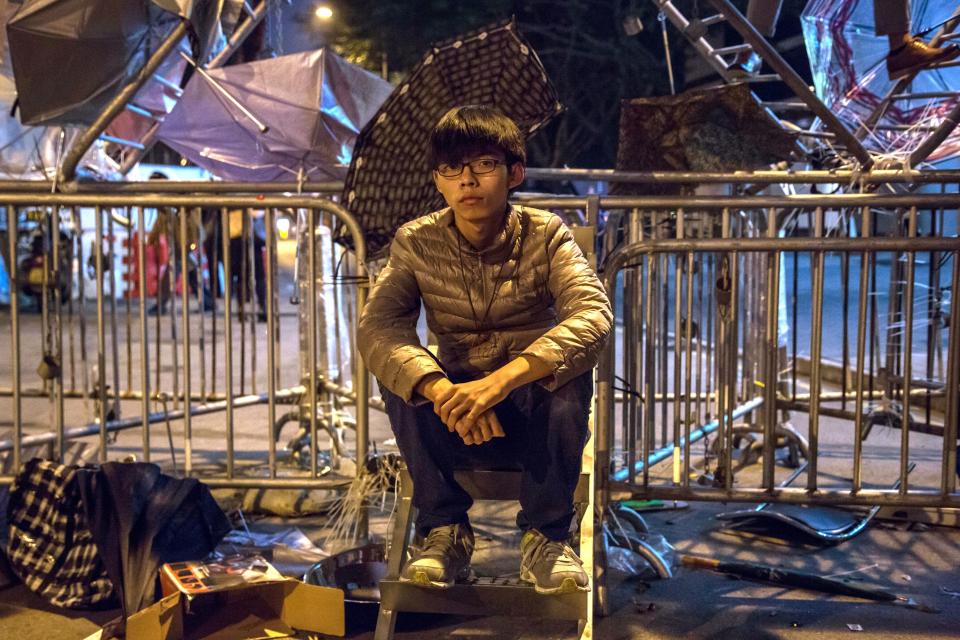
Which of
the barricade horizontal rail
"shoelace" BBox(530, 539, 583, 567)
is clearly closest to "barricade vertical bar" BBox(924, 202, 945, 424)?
the barricade horizontal rail

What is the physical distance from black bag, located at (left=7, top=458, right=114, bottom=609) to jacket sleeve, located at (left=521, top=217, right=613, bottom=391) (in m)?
2.00

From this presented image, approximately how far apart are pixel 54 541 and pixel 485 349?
194 cm

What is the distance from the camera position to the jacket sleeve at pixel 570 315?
278 cm

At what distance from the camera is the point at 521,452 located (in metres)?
3.04

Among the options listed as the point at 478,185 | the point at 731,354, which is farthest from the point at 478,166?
the point at 731,354

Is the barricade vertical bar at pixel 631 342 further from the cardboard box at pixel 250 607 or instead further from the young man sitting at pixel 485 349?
the cardboard box at pixel 250 607

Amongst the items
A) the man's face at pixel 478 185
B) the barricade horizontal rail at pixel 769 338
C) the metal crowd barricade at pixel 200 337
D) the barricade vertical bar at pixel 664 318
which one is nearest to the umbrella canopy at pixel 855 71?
the barricade horizontal rail at pixel 769 338

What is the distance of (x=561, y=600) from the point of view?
9.21ft

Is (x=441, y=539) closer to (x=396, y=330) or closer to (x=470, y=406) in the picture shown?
(x=470, y=406)

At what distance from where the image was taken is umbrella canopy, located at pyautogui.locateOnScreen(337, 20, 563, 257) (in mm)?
Answer: 3793

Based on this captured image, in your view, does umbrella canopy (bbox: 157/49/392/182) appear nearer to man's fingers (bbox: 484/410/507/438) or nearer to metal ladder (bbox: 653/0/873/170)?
metal ladder (bbox: 653/0/873/170)

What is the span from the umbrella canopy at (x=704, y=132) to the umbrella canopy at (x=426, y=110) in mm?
788

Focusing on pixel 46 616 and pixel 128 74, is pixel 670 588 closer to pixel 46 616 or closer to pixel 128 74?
pixel 46 616

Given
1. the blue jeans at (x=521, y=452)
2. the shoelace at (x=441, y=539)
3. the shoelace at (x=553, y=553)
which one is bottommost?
the shoelace at (x=553, y=553)
